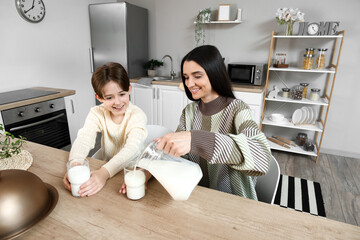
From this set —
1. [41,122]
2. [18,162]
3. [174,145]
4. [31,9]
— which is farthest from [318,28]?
[31,9]

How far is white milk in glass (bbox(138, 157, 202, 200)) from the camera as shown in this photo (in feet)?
2.28

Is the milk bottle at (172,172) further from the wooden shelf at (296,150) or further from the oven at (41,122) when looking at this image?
the wooden shelf at (296,150)

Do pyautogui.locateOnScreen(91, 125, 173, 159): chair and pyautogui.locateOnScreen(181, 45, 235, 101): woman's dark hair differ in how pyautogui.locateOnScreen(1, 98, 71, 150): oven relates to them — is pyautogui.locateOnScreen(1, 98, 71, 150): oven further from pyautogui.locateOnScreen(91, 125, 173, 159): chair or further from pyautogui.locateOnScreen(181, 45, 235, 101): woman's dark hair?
pyautogui.locateOnScreen(181, 45, 235, 101): woman's dark hair

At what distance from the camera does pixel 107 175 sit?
0.90 meters

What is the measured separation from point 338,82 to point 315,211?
158 centimetres

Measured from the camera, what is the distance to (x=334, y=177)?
236 centimetres

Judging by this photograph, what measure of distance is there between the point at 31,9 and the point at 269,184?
2793 mm

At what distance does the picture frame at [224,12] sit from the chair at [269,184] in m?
2.26

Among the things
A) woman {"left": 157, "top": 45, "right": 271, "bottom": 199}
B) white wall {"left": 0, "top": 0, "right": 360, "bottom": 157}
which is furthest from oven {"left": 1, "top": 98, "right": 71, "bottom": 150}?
woman {"left": 157, "top": 45, "right": 271, "bottom": 199}

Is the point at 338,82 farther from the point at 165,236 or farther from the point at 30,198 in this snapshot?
the point at 30,198

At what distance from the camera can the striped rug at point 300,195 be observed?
1911 millimetres

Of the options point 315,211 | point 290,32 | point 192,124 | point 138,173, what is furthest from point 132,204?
point 290,32

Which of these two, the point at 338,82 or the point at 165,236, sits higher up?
the point at 338,82

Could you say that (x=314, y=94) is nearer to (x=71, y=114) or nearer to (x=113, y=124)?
(x=113, y=124)
